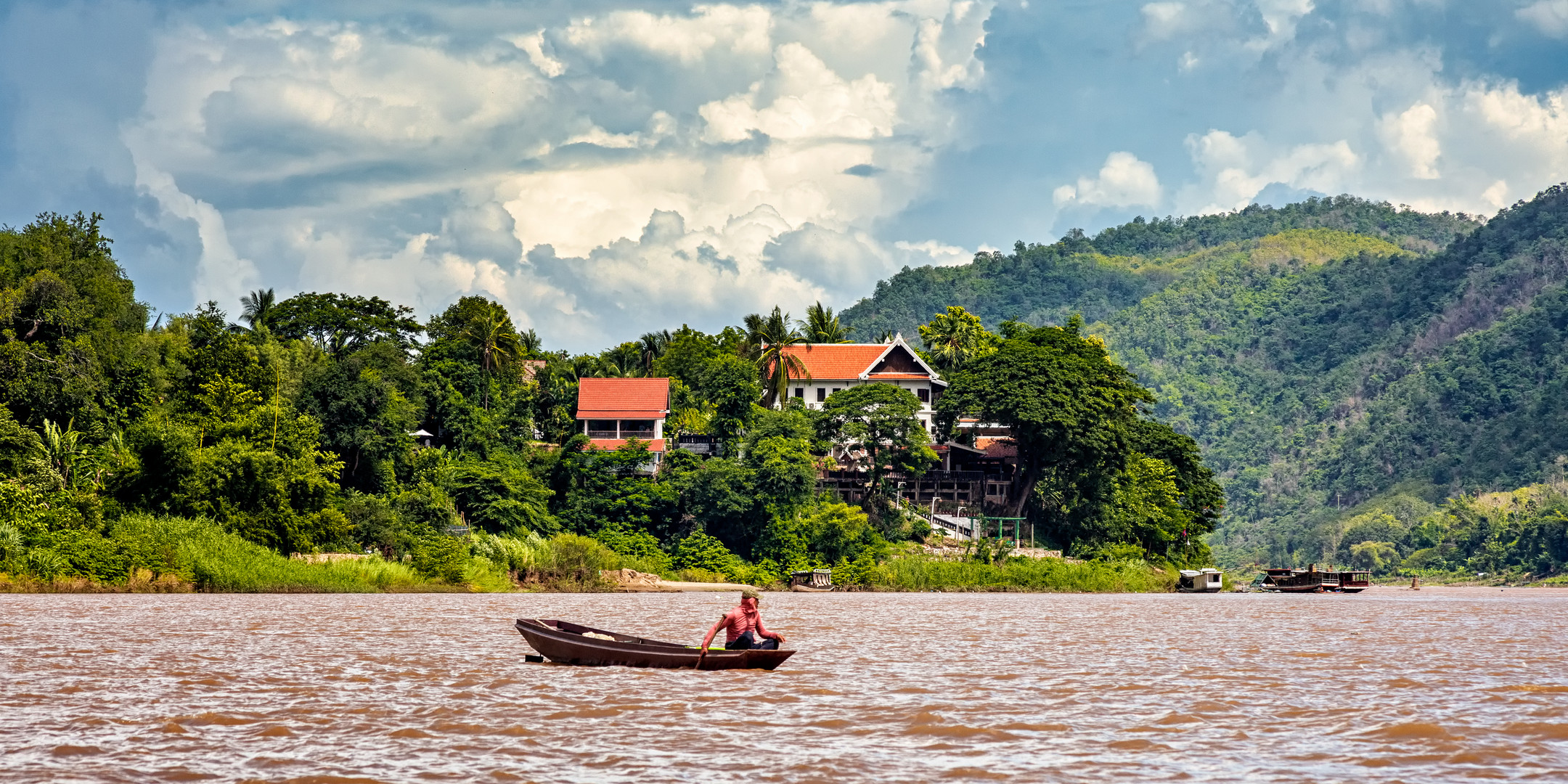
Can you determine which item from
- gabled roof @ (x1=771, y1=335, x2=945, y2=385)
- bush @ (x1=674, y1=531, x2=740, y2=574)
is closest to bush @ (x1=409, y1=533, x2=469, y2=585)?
bush @ (x1=674, y1=531, x2=740, y2=574)

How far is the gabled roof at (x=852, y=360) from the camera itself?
99188 millimetres

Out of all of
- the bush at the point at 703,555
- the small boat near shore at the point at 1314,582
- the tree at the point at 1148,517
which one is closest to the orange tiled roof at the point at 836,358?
the tree at the point at 1148,517

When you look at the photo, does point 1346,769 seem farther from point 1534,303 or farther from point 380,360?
point 1534,303

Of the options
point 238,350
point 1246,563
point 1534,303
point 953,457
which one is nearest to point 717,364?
point 953,457

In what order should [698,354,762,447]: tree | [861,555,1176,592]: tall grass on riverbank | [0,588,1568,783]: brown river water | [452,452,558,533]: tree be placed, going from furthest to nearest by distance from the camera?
[698,354,762,447]: tree
[861,555,1176,592]: tall grass on riverbank
[452,452,558,533]: tree
[0,588,1568,783]: brown river water

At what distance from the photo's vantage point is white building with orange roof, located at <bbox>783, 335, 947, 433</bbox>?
99.2 m

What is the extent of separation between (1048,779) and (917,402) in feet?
220

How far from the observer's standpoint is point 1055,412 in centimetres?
8100

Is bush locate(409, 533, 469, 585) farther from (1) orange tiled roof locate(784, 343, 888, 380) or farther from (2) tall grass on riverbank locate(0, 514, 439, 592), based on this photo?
(1) orange tiled roof locate(784, 343, 888, 380)

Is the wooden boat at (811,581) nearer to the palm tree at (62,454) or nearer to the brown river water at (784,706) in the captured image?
the palm tree at (62,454)

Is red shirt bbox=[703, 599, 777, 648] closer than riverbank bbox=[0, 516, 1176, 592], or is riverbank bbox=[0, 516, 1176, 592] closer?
red shirt bbox=[703, 599, 777, 648]

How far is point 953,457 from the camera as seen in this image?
302 feet

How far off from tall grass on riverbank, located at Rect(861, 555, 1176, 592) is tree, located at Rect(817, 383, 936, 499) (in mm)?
6738

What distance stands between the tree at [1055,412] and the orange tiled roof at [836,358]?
14.6m
